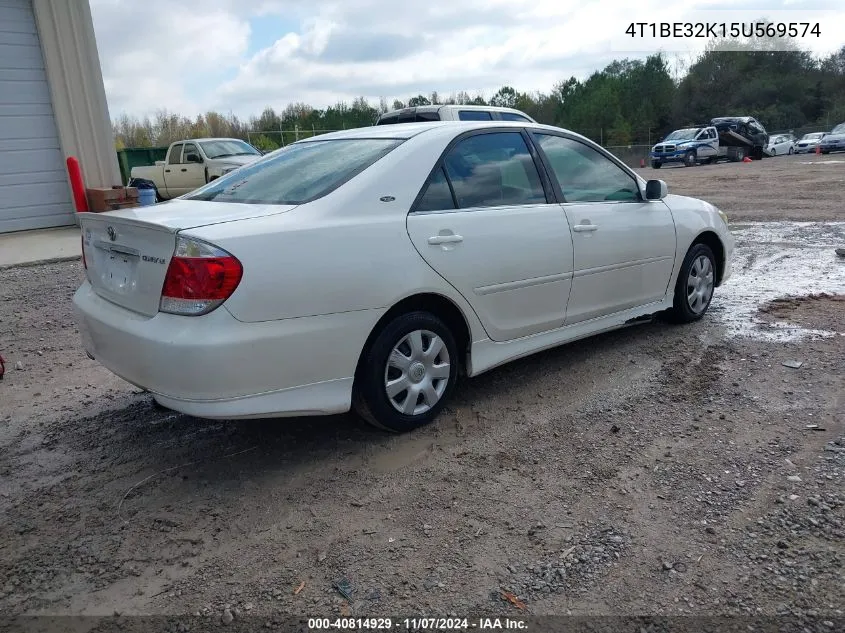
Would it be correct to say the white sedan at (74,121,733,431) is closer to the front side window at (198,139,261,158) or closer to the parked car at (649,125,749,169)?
the front side window at (198,139,261,158)

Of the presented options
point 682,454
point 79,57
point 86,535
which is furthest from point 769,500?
point 79,57

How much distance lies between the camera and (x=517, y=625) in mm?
2279

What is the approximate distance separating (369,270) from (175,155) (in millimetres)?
16272

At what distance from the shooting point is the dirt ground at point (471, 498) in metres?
2.45

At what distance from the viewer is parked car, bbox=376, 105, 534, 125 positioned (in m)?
11.1

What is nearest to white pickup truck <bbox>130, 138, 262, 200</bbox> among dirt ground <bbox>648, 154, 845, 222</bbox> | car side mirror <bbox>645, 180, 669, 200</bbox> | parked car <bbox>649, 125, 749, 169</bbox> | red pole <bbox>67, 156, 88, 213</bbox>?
red pole <bbox>67, 156, 88, 213</bbox>

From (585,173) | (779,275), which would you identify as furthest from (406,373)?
(779,275)

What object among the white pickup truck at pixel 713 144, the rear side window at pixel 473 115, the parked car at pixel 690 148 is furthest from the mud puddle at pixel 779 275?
the white pickup truck at pixel 713 144

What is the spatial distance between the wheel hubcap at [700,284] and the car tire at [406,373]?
258 centimetres

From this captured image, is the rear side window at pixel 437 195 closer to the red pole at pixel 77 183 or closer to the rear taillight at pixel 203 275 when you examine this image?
the rear taillight at pixel 203 275

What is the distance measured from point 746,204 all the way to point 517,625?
13.4m

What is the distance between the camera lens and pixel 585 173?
15.4 ft

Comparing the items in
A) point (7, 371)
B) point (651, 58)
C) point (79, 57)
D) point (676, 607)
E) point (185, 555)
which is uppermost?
point (651, 58)

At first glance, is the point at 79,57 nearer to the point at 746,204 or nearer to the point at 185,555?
the point at 185,555
